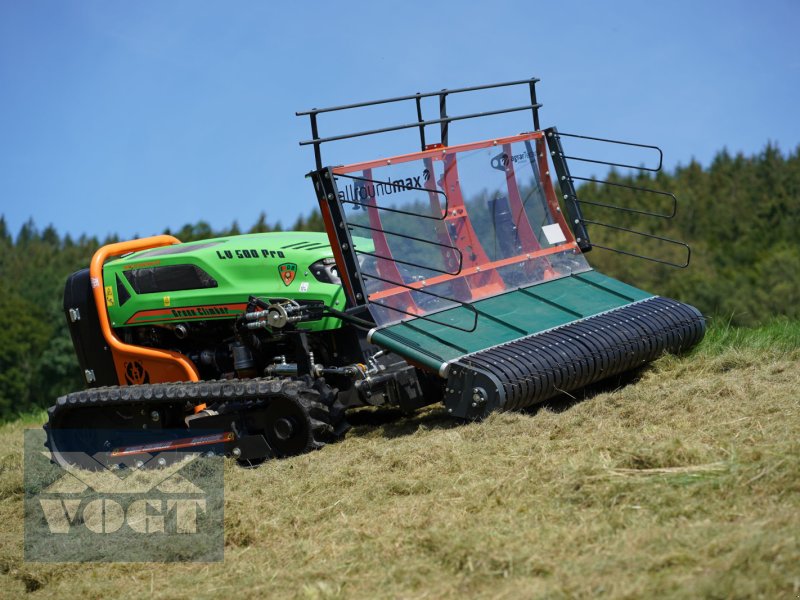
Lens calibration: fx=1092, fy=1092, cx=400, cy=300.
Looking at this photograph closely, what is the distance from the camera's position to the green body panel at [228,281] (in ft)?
27.9

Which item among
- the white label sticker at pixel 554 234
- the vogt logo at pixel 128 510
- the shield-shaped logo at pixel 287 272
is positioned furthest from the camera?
the white label sticker at pixel 554 234

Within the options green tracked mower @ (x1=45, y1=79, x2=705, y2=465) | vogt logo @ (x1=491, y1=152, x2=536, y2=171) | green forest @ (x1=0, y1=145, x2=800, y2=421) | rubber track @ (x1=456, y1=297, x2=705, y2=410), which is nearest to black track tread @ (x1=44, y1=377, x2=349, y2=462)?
green tracked mower @ (x1=45, y1=79, x2=705, y2=465)

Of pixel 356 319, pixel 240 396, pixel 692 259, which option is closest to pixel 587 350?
pixel 356 319

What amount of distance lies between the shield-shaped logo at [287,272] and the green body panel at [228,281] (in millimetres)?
11

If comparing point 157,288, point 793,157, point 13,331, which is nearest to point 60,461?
point 157,288

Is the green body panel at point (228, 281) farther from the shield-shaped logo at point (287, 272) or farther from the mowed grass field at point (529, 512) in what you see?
the mowed grass field at point (529, 512)

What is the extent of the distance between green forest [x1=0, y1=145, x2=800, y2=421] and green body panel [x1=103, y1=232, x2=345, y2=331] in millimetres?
40956

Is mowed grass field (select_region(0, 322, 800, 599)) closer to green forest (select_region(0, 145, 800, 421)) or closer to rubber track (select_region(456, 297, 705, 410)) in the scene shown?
rubber track (select_region(456, 297, 705, 410))

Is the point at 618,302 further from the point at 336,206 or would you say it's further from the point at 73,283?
the point at 73,283

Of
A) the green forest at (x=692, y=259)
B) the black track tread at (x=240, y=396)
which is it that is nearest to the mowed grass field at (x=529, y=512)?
the black track tread at (x=240, y=396)

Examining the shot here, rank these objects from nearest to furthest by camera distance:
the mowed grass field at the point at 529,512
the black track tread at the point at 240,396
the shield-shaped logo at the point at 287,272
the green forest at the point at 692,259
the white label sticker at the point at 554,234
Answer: the mowed grass field at the point at 529,512 < the black track tread at the point at 240,396 < the shield-shaped logo at the point at 287,272 < the white label sticker at the point at 554,234 < the green forest at the point at 692,259

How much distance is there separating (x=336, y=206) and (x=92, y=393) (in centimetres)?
246

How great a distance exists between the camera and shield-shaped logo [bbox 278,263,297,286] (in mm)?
8516

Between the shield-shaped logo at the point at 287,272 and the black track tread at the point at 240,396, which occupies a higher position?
the shield-shaped logo at the point at 287,272
